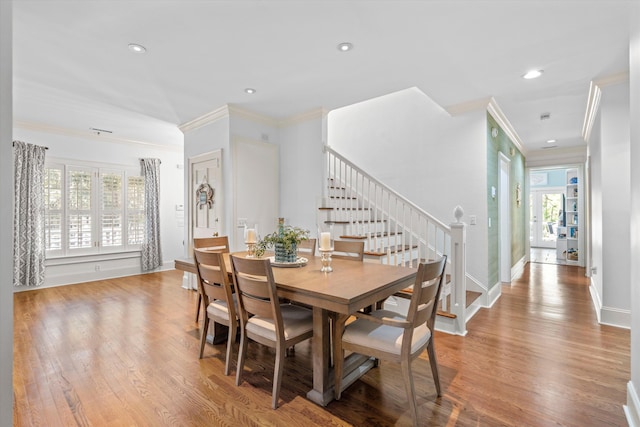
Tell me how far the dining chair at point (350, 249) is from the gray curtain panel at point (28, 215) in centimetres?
499

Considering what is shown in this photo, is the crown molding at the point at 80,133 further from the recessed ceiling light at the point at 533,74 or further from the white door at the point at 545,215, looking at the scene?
the white door at the point at 545,215

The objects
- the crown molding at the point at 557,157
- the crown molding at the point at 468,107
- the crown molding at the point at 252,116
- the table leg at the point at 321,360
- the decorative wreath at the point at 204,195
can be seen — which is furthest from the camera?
the crown molding at the point at 557,157

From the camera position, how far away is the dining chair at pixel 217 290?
231 centimetres

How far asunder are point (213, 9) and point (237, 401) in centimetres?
270

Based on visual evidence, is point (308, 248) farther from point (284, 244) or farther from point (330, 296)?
point (330, 296)

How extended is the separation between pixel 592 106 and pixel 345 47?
3508 millimetres

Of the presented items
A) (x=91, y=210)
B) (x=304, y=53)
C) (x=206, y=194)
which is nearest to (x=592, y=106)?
(x=304, y=53)

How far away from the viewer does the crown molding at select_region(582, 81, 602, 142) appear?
343 cm

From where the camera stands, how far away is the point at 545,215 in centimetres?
1019

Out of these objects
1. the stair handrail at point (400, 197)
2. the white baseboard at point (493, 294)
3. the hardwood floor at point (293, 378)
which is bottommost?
the hardwood floor at point (293, 378)

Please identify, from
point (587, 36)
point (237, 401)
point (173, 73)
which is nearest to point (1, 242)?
point (237, 401)

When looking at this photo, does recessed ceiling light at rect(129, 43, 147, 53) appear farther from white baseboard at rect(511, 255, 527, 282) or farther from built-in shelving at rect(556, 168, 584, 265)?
built-in shelving at rect(556, 168, 584, 265)

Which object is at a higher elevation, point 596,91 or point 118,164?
point 596,91

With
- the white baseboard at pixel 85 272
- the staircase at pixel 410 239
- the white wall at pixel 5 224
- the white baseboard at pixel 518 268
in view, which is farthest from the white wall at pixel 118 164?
the white baseboard at pixel 518 268
